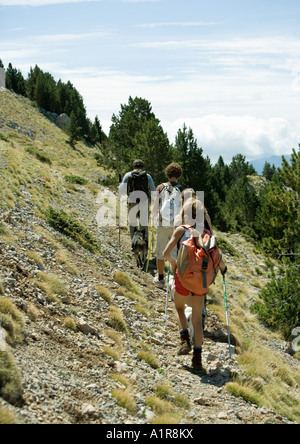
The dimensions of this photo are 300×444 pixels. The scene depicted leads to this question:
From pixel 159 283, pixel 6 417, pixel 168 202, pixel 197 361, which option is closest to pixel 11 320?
pixel 6 417

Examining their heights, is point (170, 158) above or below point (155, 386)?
above

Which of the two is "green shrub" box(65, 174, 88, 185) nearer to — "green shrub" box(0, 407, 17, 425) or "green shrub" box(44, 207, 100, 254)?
"green shrub" box(44, 207, 100, 254)

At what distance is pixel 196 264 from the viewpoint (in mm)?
5863

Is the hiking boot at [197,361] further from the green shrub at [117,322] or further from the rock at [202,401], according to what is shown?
the green shrub at [117,322]

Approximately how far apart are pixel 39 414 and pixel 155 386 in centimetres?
194

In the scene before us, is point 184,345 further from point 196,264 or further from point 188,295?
point 196,264

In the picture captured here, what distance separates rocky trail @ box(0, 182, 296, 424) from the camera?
4.61 m

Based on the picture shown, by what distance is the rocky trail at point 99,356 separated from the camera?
15.1 feet

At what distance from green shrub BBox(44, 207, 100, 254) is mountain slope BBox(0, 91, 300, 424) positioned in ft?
Result: 0.44

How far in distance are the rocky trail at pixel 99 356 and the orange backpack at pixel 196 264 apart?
1.39 metres

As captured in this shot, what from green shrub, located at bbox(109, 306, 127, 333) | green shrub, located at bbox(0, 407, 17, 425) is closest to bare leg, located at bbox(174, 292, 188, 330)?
green shrub, located at bbox(109, 306, 127, 333)

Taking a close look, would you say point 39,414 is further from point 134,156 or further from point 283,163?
point 134,156

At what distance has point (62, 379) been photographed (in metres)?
4.84
